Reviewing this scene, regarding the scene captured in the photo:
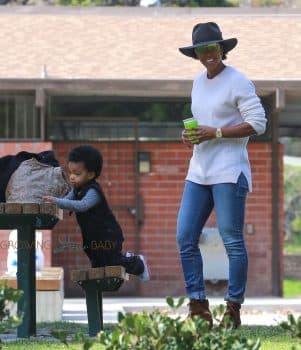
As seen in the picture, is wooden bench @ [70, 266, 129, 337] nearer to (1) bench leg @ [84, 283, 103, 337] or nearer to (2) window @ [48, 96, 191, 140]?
(1) bench leg @ [84, 283, 103, 337]

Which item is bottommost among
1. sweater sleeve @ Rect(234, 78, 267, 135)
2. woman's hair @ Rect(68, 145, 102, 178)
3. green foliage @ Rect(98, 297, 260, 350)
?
green foliage @ Rect(98, 297, 260, 350)

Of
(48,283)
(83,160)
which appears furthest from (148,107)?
(83,160)

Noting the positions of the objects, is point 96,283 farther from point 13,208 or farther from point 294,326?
point 294,326

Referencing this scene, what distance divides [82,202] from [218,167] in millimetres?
800

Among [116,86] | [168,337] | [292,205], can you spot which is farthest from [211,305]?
[292,205]

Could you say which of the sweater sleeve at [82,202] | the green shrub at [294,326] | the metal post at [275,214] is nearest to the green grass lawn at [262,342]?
the sweater sleeve at [82,202]

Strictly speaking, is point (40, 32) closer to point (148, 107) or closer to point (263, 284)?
point (148, 107)

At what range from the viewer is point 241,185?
6980 millimetres

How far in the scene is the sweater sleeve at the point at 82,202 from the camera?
7066 millimetres

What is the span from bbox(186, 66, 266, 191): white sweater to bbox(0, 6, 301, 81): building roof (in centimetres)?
879

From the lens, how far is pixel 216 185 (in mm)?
6973

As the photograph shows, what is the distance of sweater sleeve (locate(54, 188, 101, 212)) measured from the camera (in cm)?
707

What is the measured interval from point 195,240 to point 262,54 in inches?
399

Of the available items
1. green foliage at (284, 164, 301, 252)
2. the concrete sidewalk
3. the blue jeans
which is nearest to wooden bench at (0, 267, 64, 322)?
the concrete sidewalk
